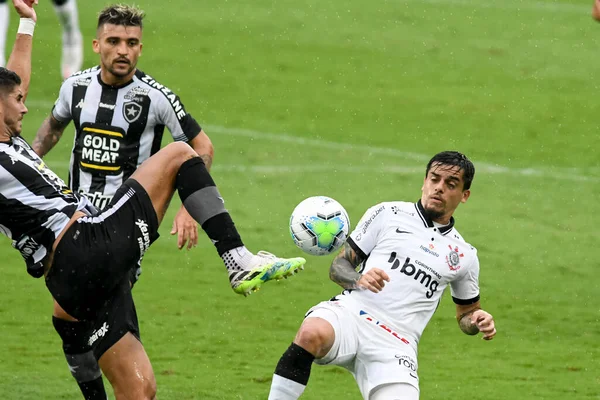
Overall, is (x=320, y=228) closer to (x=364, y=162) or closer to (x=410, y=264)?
(x=410, y=264)

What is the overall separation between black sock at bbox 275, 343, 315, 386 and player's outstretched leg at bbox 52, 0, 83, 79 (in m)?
10.3

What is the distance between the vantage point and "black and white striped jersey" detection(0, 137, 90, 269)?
6750 mm

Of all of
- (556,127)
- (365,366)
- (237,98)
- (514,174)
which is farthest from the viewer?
(237,98)

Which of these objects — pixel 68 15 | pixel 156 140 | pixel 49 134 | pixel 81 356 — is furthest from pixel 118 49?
pixel 68 15

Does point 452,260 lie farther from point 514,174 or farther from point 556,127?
point 556,127

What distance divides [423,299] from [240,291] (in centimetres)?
119

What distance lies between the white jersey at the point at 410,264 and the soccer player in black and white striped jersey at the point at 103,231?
77 centimetres

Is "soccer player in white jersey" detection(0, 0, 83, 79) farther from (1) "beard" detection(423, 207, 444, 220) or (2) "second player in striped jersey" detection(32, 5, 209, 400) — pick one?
(1) "beard" detection(423, 207, 444, 220)

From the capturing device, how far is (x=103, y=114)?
26.3 feet

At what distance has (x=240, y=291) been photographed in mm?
6938

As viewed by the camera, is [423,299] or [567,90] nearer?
[423,299]

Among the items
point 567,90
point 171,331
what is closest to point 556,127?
point 567,90

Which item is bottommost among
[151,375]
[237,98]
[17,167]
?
[237,98]

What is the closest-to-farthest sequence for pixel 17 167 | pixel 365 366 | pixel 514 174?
pixel 17 167, pixel 365 366, pixel 514 174
